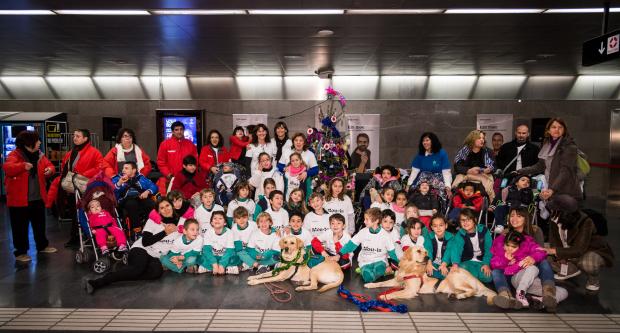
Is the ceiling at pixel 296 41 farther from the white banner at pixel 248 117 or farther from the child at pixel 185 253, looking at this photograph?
the child at pixel 185 253

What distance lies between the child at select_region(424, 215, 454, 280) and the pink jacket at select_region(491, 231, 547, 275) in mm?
479

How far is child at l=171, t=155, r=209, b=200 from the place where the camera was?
21.3 feet

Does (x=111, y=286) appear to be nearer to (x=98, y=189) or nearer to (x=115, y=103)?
(x=98, y=189)

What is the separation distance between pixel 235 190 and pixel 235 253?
1.18 metres

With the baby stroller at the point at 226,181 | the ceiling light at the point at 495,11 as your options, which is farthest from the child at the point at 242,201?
the ceiling light at the point at 495,11

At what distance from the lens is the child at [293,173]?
6402 mm

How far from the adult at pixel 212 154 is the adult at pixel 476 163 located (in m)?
3.81

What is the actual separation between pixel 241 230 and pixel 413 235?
216cm

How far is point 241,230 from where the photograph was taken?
5.45 meters

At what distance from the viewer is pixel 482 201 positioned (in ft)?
19.1

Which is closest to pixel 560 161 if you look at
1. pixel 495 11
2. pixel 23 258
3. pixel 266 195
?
pixel 495 11

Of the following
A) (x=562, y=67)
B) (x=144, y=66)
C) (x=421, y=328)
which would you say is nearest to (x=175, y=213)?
(x=421, y=328)

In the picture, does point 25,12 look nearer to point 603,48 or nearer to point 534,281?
point 534,281

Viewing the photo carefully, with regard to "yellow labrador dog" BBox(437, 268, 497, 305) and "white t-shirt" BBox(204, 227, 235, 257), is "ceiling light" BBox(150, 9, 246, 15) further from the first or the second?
"yellow labrador dog" BBox(437, 268, 497, 305)
